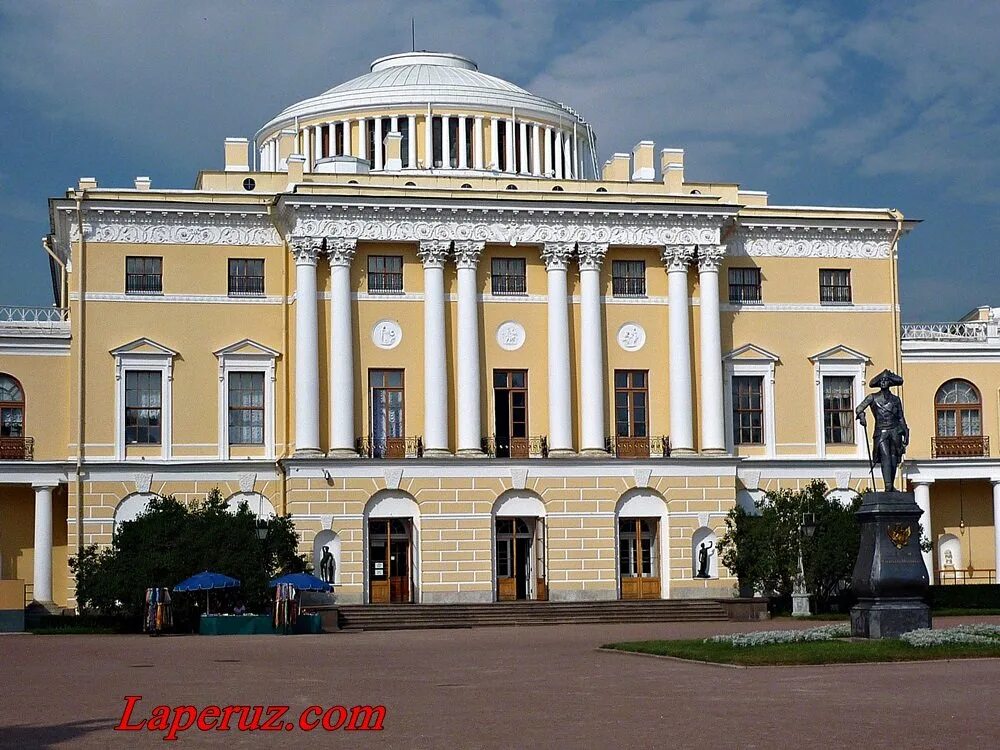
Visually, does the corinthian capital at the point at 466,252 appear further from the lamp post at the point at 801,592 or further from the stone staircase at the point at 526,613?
the lamp post at the point at 801,592

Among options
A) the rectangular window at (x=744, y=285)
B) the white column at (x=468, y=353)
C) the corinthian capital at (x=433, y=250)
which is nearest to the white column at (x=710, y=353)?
the rectangular window at (x=744, y=285)

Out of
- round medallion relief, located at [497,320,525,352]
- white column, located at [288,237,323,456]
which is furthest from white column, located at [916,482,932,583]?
white column, located at [288,237,323,456]

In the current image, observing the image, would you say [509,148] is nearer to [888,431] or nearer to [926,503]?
[926,503]

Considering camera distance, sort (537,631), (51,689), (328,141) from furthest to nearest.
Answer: (328,141)
(537,631)
(51,689)

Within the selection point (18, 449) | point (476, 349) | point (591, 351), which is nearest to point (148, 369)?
point (18, 449)

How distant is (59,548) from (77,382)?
558cm

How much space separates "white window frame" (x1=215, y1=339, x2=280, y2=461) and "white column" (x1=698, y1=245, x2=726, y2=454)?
48.1 feet

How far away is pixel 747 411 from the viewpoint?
5622 centimetres

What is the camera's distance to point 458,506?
171 ft

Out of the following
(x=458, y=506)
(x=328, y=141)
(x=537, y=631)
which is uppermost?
(x=328, y=141)

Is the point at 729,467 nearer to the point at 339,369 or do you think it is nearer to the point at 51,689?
the point at 339,369

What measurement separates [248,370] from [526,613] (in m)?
12.7

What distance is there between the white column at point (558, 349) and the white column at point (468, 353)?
7.88 feet

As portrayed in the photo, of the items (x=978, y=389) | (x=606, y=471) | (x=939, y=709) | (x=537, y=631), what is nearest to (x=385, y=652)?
(x=537, y=631)
